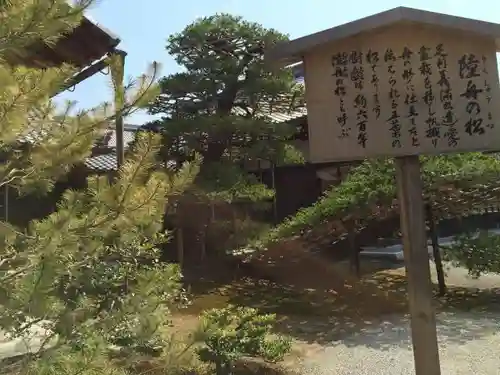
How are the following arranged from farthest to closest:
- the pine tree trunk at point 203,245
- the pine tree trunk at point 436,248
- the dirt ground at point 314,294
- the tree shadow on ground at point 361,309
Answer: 1. the pine tree trunk at point 203,245
2. the pine tree trunk at point 436,248
3. the dirt ground at point 314,294
4. the tree shadow on ground at point 361,309

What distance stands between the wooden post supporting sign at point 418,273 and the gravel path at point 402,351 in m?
1.54

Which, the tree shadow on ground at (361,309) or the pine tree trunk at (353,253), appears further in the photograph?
the pine tree trunk at (353,253)

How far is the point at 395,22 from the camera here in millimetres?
3139

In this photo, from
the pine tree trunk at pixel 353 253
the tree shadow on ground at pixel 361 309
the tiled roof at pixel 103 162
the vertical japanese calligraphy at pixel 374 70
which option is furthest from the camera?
the tiled roof at pixel 103 162

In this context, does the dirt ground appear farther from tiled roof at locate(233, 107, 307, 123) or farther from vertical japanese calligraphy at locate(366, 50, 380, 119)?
vertical japanese calligraphy at locate(366, 50, 380, 119)

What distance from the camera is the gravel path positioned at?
4.77 meters

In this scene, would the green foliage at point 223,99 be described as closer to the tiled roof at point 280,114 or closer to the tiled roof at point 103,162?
the tiled roof at point 280,114

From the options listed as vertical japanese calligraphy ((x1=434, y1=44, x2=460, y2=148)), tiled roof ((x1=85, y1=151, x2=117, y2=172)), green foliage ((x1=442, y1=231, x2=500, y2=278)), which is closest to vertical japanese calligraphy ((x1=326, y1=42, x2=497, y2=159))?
vertical japanese calligraphy ((x1=434, y1=44, x2=460, y2=148))

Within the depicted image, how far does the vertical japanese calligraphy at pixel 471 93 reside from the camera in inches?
122

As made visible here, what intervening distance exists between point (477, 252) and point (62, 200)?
6173mm

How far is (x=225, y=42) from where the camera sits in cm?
902

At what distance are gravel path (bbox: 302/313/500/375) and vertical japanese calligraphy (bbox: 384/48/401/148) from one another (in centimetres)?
249

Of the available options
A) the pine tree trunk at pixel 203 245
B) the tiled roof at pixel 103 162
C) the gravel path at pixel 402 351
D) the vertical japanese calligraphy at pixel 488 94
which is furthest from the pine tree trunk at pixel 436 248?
the tiled roof at pixel 103 162

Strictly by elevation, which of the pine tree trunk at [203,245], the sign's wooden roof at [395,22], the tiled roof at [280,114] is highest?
the tiled roof at [280,114]
